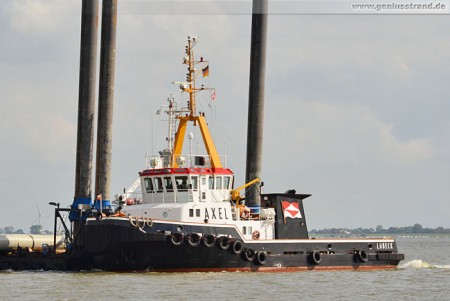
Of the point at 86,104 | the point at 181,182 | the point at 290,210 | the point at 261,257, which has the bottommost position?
the point at 261,257

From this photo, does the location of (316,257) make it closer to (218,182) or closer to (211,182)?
(218,182)

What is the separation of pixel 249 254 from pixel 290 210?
429 centimetres

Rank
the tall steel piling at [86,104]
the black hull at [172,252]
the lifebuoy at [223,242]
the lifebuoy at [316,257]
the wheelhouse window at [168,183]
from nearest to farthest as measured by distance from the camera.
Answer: the black hull at [172,252], the lifebuoy at [223,242], the wheelhouse window at [168,183], the lifebuoy at [316,257], the tall steel piling at [86,104]

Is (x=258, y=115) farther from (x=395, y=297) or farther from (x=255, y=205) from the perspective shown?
(x=395, y=297)

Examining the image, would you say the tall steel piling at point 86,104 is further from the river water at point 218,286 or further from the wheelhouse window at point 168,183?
the river water at point 218,286

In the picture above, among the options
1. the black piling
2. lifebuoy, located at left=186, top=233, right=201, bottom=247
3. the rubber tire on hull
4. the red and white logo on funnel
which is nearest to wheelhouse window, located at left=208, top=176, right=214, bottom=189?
lifebuoy, located at left=186, top=233, right=201, bottom=247

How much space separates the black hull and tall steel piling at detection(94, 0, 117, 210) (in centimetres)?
451

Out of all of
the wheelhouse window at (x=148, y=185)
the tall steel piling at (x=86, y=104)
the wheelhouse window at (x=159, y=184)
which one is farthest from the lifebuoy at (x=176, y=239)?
the tall steel piling at (x=86, y=104)

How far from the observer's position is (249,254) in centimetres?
4141

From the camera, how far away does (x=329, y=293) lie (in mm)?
36031

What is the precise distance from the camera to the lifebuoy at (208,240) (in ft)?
132

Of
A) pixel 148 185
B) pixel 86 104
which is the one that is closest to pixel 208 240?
pixel 148 185

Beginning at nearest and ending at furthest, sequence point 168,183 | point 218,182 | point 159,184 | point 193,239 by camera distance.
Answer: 1. point 193,239
2. point 168,183
3. point 159,184
4. point 218,182

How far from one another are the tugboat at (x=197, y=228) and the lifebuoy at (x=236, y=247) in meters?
0.04
